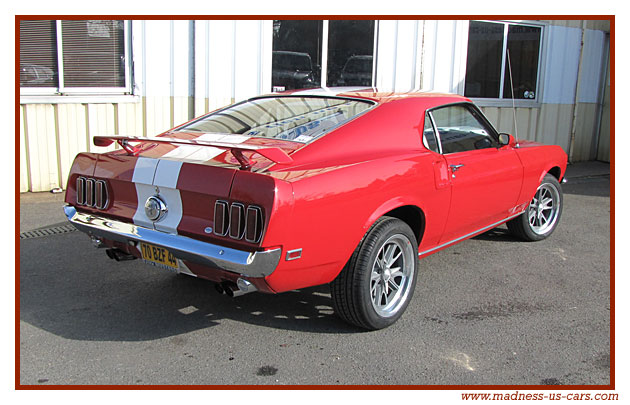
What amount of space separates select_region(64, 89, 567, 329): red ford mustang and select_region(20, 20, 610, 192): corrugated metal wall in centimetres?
356

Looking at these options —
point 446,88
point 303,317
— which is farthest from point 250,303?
point 446,88

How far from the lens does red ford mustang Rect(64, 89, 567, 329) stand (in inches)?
120

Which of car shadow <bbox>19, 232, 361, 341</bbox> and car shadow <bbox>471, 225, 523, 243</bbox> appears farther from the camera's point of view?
car shadow <bbox>471, 225, 523, 243</bbox>

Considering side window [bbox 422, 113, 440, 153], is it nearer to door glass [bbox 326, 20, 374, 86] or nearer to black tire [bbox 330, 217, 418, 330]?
black tire [bbox 330, 217, 418, 330]

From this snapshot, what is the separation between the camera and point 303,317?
12.6 feet

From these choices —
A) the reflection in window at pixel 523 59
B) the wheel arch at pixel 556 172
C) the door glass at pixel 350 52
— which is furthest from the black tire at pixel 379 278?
the reflection in window at pixel 523 59

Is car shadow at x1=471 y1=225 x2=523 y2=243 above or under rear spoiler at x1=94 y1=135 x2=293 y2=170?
under

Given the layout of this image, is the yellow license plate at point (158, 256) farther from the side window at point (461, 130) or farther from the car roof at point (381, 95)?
the side window at point (461, 130)

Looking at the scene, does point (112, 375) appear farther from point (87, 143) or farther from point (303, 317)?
point (87, 143)

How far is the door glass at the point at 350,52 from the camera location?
9023 mm

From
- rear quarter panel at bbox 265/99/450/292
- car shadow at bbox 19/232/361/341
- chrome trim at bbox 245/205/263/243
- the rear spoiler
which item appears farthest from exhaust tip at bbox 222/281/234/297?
the rear spoiler

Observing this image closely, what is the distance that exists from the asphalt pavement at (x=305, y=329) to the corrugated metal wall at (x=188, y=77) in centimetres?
240

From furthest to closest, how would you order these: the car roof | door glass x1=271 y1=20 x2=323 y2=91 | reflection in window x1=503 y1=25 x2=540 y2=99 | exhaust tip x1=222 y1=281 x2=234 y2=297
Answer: reflection in window x1=503 y1=25 x2=540 y2=99 → door glass x1=271 y1=20 x2=323 y2=91 → the car roof → exhaust tip x1=222 y1=281 x2=234 y2=297

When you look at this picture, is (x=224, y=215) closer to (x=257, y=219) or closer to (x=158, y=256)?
(x=257, y=219)
